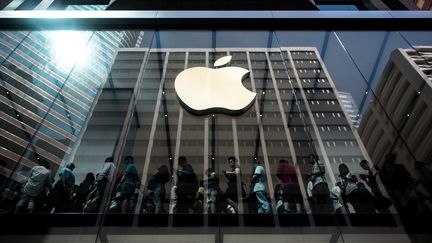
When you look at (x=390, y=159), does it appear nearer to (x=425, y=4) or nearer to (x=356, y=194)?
(x=356, y=194)

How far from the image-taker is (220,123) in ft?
18.8

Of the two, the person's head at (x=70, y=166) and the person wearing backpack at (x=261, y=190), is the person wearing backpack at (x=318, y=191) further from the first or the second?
the person's head at (x=70, y=166)

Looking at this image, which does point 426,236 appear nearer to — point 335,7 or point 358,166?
point 358,166

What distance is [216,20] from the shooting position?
778cm

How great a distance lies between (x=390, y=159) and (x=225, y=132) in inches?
105

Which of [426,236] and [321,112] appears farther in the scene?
[321,112]

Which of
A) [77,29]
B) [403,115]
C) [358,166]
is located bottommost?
[358,166]

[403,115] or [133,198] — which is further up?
[403,115]

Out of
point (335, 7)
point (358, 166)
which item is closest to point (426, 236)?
point (358, 166)

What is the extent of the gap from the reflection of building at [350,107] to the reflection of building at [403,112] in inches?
5.5

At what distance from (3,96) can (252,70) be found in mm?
5264

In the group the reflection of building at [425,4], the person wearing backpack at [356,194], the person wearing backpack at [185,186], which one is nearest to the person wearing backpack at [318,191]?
the person wearing backpack at [356,194]

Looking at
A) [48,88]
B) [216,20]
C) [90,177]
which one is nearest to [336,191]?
[90,177]

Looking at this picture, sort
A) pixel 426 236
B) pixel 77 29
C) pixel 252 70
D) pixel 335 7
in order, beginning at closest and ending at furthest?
pixel 426 236 → pixel 252 70 → pixel 77 29 → pixel 335 7
